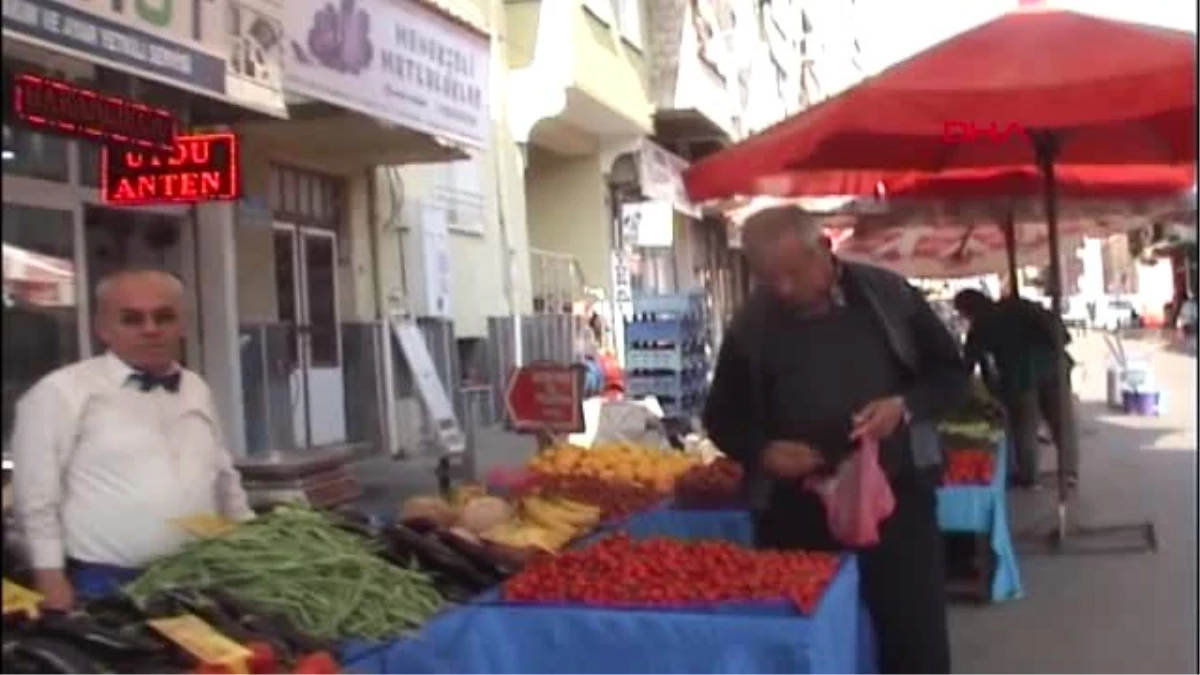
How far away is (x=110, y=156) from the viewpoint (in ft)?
26.6

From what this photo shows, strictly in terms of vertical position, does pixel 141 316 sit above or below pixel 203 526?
above

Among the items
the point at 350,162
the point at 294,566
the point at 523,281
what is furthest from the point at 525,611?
the point at 523,281

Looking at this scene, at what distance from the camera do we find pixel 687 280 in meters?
27.3

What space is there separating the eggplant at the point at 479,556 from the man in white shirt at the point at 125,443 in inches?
29.7

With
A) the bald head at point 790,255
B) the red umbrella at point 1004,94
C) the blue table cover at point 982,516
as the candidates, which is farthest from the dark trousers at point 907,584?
the blue table cover at point 982,516

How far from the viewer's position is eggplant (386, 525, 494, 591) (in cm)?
449

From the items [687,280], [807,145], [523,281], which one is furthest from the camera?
[687,280]

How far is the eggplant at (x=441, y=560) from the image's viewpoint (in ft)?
14.7

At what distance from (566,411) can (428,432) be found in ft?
25.5

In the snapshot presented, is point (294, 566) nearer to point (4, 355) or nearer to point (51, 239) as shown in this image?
point (51, 239)

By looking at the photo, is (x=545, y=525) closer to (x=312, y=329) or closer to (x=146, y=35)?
(x=146, y=35)

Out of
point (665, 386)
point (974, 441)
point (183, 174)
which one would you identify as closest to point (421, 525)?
point (974, 441)

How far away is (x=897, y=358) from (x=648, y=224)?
57.0 feet

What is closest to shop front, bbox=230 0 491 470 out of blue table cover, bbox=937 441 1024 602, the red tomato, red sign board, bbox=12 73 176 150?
red sign board, bbox=12 73 176 150
